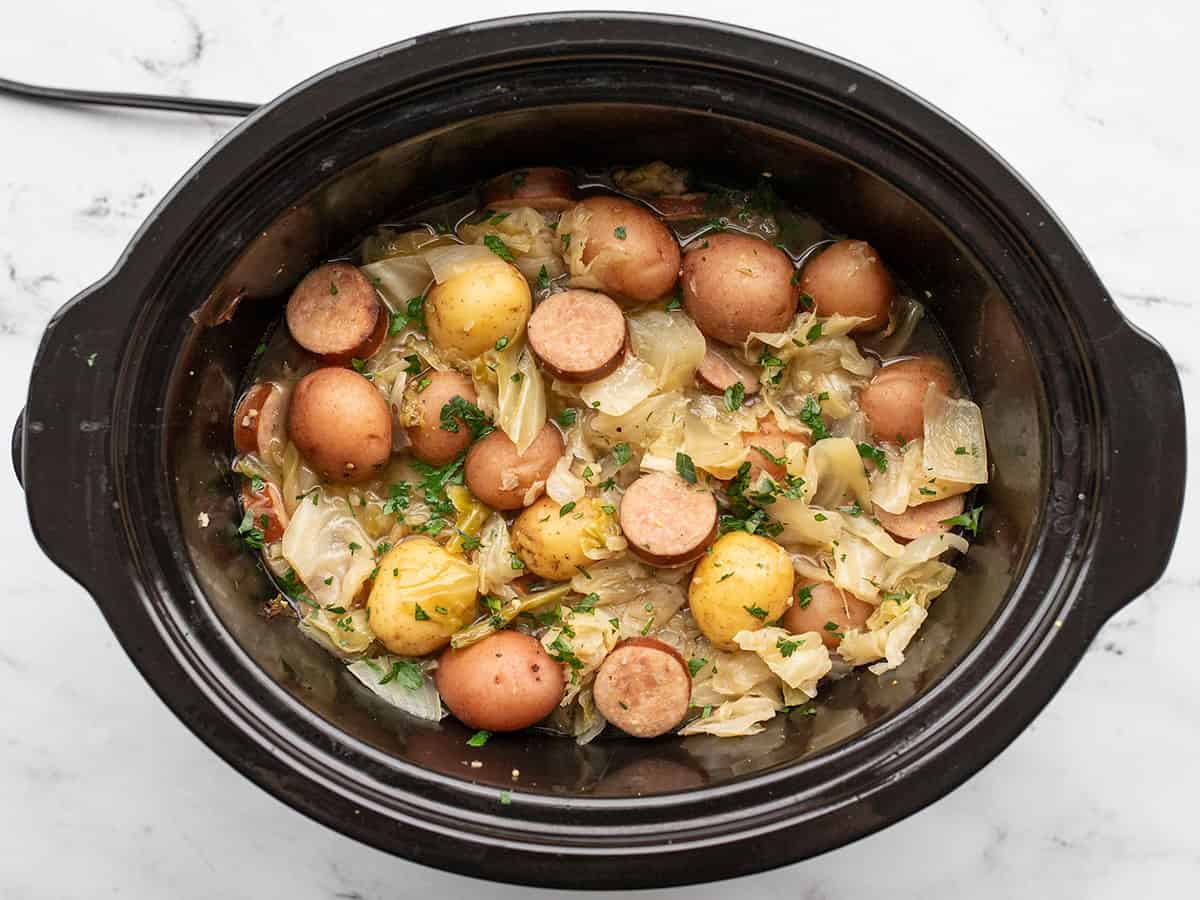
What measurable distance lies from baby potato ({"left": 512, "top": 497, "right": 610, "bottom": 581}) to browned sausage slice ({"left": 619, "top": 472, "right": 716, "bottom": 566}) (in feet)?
0.19

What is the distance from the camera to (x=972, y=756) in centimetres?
172

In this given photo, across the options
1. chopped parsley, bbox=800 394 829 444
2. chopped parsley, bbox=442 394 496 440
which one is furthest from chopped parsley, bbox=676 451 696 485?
chopped parsley, bbox=442 394 496 440

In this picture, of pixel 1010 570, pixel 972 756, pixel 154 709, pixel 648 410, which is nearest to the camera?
pixel 972 756

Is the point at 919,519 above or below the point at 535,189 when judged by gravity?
below

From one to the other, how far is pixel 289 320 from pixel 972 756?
4.45 ft

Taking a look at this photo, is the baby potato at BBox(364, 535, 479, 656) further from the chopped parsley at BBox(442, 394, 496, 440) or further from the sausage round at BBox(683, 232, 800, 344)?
the sausage round at BBox(683, 232, 800, 344)

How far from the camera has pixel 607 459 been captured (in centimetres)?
214

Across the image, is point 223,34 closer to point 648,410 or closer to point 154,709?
point 648,410

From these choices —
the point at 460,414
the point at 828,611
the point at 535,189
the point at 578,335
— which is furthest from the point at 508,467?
the point at 828,611

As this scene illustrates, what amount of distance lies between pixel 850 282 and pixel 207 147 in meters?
1.25

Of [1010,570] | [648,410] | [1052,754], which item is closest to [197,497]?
[648,410]

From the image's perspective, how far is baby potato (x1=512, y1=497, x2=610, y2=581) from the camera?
2.04 m

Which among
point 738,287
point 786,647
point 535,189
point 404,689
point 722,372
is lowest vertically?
point 404,689

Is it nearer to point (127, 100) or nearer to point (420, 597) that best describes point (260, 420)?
point (420, 597)
